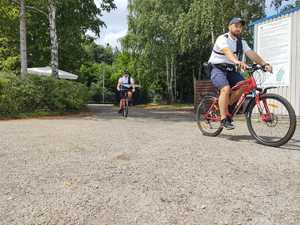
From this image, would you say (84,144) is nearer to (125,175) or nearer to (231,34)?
(125,175)

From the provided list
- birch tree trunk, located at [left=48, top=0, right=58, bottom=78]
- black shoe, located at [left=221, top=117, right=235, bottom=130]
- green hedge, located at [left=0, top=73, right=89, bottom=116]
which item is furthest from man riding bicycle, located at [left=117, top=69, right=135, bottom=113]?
black shoe, located at [left=221, top=117, right=235, bottom=130]

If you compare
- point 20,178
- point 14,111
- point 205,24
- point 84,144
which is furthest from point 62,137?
point 205,24

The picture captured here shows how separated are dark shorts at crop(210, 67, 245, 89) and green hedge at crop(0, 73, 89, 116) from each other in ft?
26.1

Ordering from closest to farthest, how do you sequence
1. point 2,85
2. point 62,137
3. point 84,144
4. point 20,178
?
point 20,178
point 84,144
point 62,137
point 2,85

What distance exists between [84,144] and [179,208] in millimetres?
3083

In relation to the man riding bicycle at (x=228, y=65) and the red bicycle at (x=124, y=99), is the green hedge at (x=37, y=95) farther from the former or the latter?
the man riding bicycle at (x=228, y=65)

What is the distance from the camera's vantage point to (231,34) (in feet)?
20.4

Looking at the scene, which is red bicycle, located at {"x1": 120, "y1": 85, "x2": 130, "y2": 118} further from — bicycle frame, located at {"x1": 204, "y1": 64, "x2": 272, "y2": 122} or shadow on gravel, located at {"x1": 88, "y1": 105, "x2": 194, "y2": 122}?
bicycle frame, located at {"x1": 204, "y1": 64, "x2": 272, "y2": 122}

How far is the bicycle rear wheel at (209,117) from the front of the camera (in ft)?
21.9

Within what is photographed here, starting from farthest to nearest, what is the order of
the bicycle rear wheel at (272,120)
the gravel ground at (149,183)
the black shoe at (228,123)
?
the black shoe at (228,123) → the bicycle rear wheel at (272,120) → the gravel ground at (149,183)

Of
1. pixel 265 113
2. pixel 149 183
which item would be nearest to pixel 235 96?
pixel 265 113

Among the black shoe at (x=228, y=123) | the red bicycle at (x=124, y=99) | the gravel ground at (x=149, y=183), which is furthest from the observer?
the red bicycle at (x=124, y=99)

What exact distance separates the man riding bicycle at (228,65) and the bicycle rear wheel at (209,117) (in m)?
0.37

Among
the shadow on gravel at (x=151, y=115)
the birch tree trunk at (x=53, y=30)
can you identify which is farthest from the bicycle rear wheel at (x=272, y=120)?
the birch tree trunk at (x=53, y=30)
